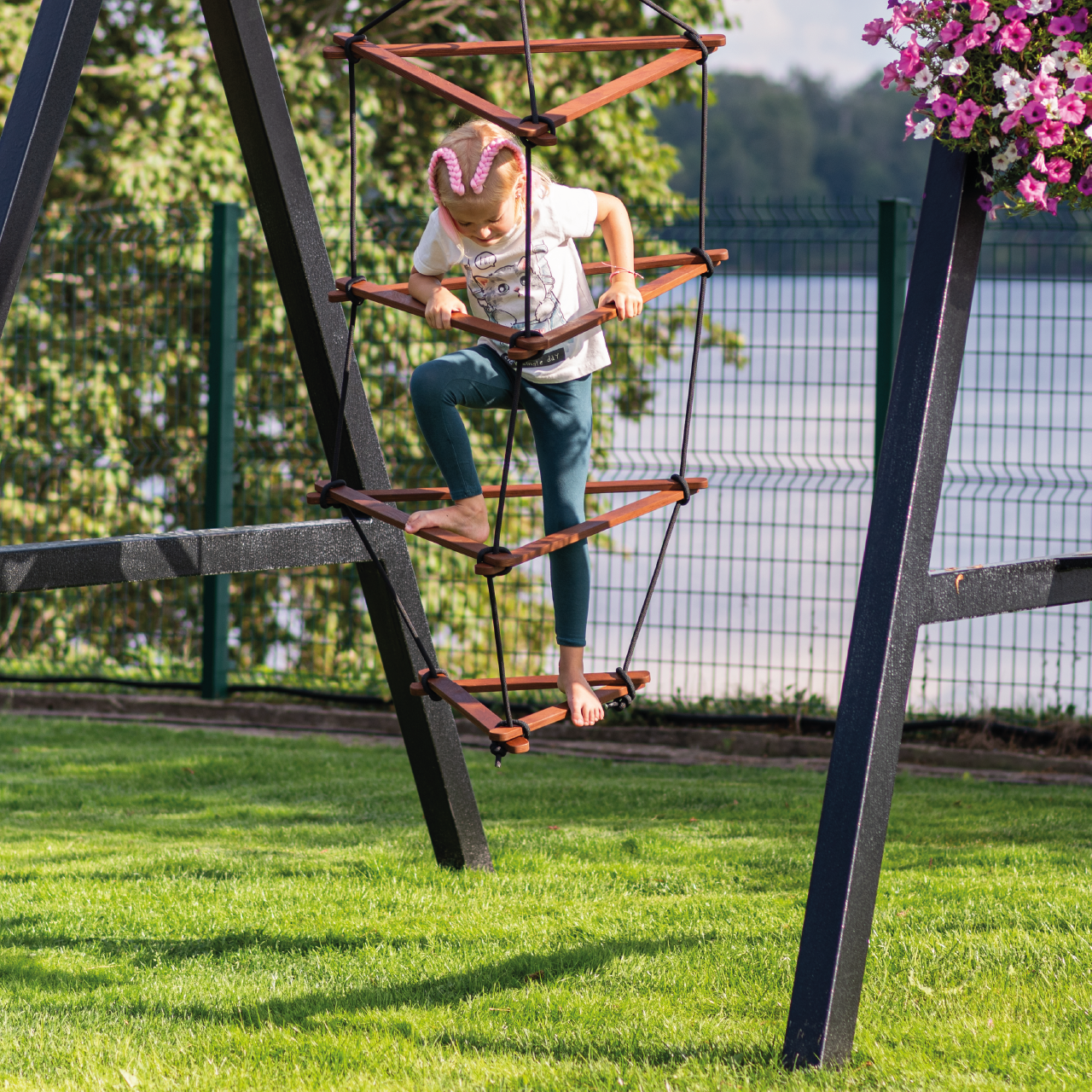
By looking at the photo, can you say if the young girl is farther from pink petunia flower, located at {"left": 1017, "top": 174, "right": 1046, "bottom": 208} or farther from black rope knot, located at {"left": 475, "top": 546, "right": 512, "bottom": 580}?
pink petunia flower, located at {"left": 1017, "top": 174, "right": 1046, "bottom": 208}

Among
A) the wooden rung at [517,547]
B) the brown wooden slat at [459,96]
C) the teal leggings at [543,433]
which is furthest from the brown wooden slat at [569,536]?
the brown wooden slat at [459,96]

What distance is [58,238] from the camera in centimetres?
799

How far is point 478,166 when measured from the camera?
313 centimetres

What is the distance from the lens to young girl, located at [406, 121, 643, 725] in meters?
3.18

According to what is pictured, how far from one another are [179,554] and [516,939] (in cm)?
129

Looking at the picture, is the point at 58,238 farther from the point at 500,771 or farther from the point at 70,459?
the point at 500,771

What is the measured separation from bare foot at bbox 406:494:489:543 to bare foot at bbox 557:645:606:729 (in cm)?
36

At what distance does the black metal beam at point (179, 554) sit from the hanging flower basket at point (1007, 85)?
191 centimetres

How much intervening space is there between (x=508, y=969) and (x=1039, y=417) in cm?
428

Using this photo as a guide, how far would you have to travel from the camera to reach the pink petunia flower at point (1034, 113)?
8.36 feet

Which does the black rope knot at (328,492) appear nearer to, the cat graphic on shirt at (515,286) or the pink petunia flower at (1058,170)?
the cat graphic on shirt at (515,286)

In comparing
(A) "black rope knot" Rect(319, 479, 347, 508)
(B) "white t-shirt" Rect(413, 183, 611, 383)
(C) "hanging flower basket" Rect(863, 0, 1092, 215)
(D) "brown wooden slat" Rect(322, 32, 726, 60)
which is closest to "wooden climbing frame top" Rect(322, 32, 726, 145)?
(D) "brown wooden slat" Rect(322, 32, 726, 60)

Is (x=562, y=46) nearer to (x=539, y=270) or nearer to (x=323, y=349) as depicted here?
(x=539, y=270)

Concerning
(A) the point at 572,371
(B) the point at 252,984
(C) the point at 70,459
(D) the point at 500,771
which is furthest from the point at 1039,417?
(C) the point at 70,459
